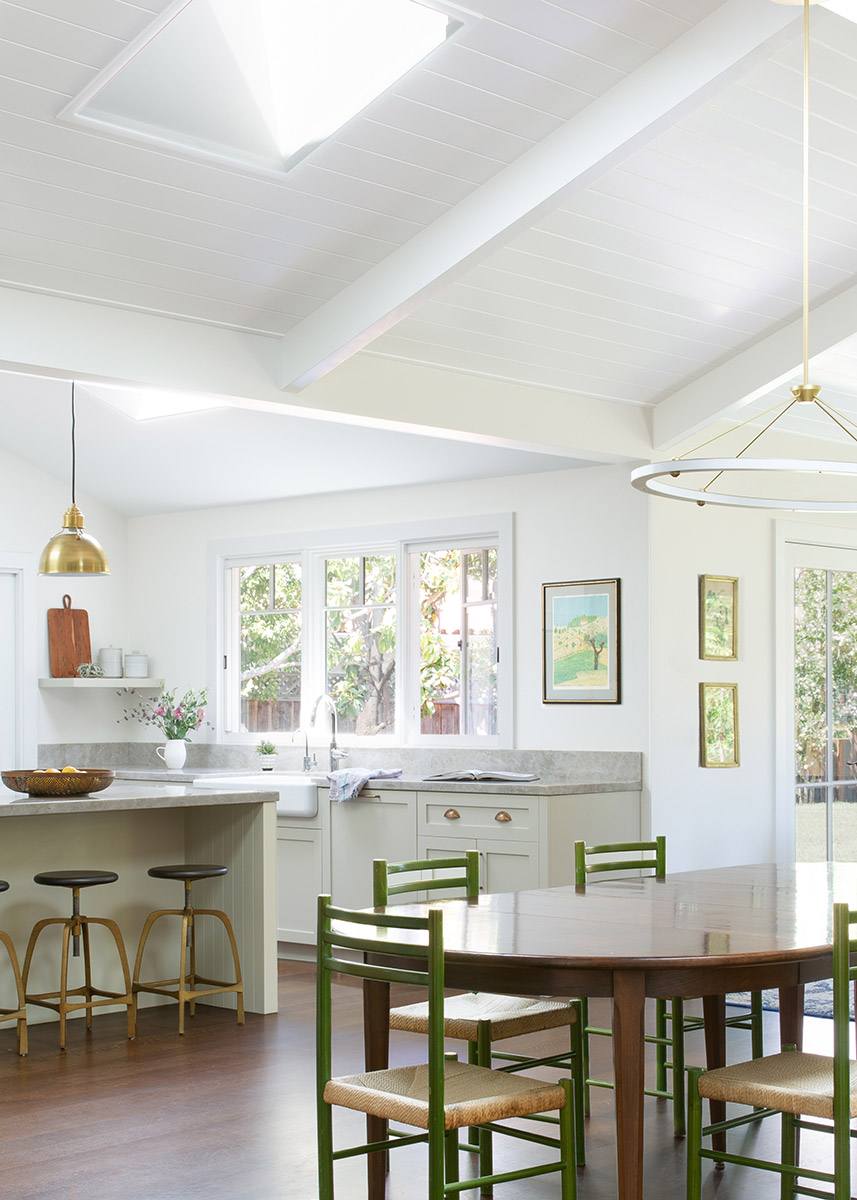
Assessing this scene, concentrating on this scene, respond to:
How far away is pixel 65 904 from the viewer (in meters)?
5.56

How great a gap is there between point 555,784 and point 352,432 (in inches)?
76.0

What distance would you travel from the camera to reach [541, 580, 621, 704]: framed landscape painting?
6301mm

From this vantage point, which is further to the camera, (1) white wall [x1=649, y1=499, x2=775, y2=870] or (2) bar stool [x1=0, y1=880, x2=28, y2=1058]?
(1) white wall [x1=649, y1=499, x2=775, y2=870]

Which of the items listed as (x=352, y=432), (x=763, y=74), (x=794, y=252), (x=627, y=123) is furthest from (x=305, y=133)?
(x=352, y=432)

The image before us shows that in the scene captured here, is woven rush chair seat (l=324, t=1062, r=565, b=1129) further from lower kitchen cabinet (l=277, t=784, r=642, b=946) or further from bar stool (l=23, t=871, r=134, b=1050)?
lower kitchen cabinet (l=277, t=784, r=642, b=946)

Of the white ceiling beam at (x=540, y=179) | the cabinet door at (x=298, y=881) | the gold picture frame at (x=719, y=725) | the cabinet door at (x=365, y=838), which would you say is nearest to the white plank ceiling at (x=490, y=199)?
the white ceiling beam at (x=540, y=179)

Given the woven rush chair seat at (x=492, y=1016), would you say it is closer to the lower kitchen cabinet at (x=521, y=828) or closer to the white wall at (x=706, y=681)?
the lower kitchen cabinet at (x=521, y=828)

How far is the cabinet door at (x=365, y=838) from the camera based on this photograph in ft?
20.8

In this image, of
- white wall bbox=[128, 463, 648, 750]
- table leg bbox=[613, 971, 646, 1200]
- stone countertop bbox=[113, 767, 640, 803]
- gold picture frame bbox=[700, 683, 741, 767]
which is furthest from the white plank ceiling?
table leg bbox=[613, 971, 646, 1200]

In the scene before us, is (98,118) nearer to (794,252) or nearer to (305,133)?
(305,133)

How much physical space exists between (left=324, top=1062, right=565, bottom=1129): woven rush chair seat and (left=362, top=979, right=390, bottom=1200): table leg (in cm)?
19

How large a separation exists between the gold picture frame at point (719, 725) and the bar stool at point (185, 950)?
228 cm

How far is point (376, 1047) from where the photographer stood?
3.18 metres

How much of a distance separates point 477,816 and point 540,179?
2.98 m
